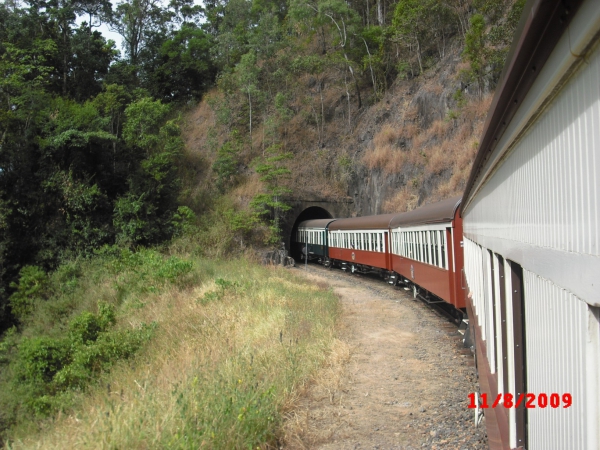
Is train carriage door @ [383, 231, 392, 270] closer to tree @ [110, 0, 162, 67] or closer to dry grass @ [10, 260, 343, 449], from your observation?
dry grass @ [10, 260, 343, 449]

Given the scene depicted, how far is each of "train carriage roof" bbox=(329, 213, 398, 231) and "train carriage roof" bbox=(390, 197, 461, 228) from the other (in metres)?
2.60

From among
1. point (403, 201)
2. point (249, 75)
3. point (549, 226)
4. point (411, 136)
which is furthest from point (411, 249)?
point (249, 75)

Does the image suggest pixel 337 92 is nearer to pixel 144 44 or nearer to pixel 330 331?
pixel 144 44

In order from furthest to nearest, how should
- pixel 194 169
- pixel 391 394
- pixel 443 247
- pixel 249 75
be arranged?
pixel 249 75, pixel 194 169, pixel 443 247, pixel 391 394

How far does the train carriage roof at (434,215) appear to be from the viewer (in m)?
10.7

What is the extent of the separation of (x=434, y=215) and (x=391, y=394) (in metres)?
5.50

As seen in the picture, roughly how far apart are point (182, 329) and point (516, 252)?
1094cm

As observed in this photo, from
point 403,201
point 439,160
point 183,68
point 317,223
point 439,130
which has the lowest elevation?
point 317,223

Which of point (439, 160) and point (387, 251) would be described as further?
point (439, 160)

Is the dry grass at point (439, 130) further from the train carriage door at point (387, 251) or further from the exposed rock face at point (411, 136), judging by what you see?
the train carriage door at point (387, 251)

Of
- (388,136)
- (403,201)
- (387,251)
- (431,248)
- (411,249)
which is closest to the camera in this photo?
(431,248)

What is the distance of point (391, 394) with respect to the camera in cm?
755

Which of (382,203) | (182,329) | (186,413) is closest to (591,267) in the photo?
(186,413)

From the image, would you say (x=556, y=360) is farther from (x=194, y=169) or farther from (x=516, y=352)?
(x=194, y=169)
